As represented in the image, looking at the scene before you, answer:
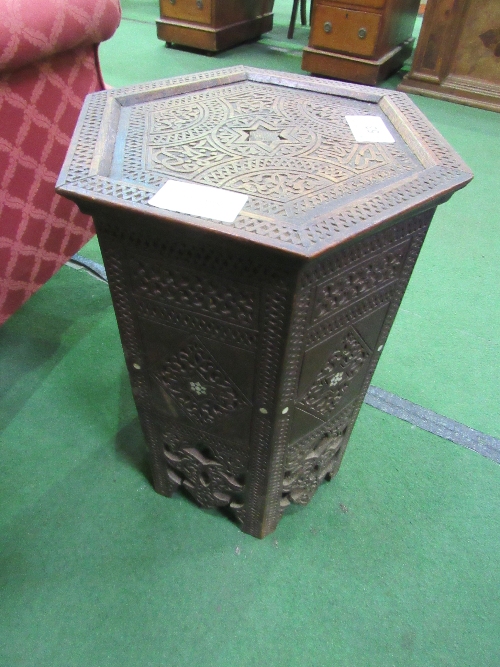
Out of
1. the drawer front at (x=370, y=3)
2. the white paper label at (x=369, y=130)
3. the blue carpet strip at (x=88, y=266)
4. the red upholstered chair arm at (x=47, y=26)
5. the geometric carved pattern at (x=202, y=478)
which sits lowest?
the blue carpet strip at (x=88, y=266)

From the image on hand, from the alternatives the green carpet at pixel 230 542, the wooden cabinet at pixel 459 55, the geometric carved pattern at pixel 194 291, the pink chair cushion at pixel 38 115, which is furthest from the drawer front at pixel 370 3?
the geometric carved pattern at pixel 194 291

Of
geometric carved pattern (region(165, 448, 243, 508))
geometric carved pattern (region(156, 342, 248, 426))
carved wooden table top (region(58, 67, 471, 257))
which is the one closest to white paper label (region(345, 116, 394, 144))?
carved wooden table top (region(58, 67, 471, 257))

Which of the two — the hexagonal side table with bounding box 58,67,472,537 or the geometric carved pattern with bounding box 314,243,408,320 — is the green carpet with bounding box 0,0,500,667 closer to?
the hexagonal side table with bounding box 58,67,472,537

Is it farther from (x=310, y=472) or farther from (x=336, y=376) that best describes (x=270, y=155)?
(x=310, y=472)

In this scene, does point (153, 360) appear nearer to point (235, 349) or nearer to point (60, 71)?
point (235, 349)

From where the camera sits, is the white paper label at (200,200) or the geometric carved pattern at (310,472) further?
the geometric carved pattern at (310,472)

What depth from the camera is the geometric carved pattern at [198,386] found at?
858 millimetres

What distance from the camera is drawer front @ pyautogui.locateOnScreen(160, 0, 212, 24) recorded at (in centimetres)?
352

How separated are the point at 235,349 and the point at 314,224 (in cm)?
25

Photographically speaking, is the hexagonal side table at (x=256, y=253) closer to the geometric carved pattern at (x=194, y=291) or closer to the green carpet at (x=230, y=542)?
the geometric carved pattern at (x=194, y=291)

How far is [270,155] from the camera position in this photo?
2.72 feet

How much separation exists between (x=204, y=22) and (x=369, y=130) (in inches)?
131

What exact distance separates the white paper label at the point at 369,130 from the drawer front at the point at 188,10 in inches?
125

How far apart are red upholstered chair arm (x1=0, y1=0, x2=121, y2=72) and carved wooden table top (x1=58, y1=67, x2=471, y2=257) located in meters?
0.36
